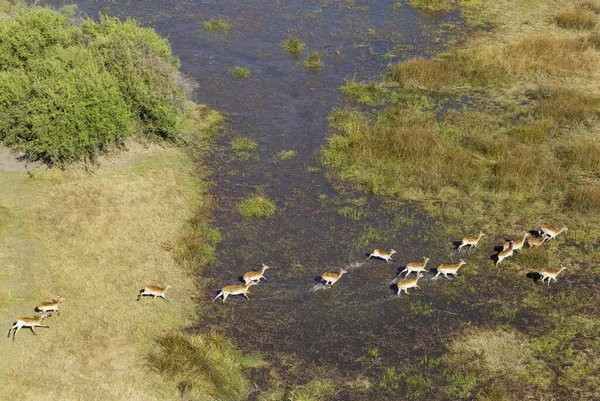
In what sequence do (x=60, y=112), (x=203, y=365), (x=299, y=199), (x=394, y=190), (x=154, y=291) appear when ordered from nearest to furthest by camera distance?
Result: (x=203, y=365) < (x=154, y=291) < (x=60, y=112) < (x=299, y=199) < (x=394, y=190)

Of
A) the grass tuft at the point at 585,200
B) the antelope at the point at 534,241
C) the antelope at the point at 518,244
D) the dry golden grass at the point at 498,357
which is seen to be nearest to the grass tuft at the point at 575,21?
the grass tuft at the point at 585,200

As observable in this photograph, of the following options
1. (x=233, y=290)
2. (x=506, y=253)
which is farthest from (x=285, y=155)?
(x=506, y=253)

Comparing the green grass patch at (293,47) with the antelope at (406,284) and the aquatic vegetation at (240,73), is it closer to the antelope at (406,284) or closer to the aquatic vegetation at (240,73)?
the aquatic vegetation at (240,73)

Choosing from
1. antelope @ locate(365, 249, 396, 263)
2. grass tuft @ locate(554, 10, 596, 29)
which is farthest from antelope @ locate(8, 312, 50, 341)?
grass tuft @ locate(554, 10, 596, 29)

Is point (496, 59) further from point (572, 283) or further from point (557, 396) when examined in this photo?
point (557, 396)

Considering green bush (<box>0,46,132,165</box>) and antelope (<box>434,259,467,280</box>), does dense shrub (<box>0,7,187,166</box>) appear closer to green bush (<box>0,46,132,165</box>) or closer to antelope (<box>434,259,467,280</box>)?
green bush (<box>0,46,132,165</box>)

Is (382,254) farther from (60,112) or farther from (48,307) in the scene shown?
(60,112)
